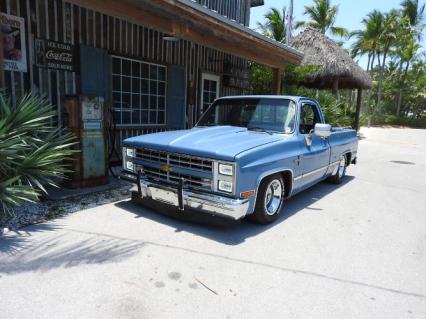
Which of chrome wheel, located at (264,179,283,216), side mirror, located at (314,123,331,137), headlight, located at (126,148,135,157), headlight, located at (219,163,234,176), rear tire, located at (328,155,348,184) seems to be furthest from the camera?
rear tire, located at (328,155,348,184)

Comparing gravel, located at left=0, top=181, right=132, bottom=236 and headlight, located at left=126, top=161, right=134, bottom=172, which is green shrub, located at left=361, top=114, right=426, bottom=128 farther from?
headlight, located at left=126, top=161, right=134, bottom=172

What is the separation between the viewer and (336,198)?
6242 millimetres

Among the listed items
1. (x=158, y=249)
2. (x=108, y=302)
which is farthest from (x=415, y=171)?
(x=108, y=302)

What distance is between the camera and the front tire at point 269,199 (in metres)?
4.30

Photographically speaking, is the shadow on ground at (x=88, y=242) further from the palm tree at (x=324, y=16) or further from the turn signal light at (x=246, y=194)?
the palm tree at (x=324, y=16)

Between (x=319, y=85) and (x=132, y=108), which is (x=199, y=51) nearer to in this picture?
(x=132, y=108)

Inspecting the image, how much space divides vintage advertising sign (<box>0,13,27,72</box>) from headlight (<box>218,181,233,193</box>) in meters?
4.43

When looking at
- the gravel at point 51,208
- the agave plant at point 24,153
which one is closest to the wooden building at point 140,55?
the agave plant at point 24,153

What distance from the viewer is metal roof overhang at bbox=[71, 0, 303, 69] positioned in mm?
5348

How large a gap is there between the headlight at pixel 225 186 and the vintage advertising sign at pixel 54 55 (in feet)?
14.7

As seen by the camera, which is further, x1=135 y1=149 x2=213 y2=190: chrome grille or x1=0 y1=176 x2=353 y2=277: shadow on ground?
x1=135 y1=149 x2=213 y2=190: chrome grille

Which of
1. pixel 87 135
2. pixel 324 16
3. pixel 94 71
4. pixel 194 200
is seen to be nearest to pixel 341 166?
pixel 194 200

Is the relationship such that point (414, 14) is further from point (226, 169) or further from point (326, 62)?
point (226, 169)

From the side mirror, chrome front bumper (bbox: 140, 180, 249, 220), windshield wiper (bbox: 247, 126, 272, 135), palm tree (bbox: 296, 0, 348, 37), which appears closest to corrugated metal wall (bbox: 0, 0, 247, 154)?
chrome front bumper (bbox: 140, 180, 249, 220)
